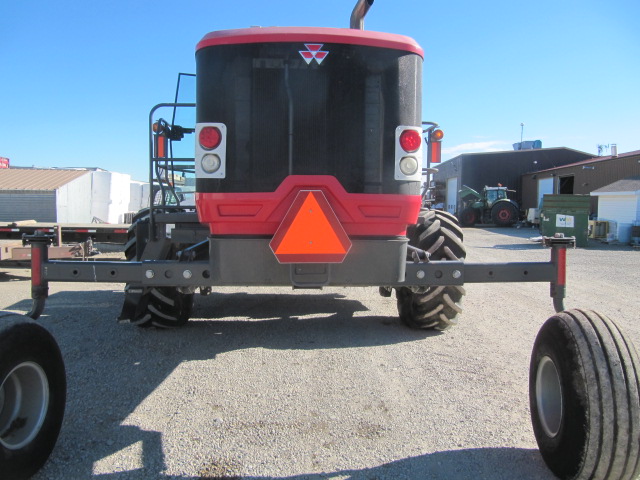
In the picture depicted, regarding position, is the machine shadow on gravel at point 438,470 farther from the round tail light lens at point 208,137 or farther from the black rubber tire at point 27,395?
the round tail light lens at point 208,137

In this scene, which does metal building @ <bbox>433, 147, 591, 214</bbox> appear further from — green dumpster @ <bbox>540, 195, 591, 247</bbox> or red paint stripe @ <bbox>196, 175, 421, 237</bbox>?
red paint stripe @ <bbox>196, 175, 421, 237</bbox>

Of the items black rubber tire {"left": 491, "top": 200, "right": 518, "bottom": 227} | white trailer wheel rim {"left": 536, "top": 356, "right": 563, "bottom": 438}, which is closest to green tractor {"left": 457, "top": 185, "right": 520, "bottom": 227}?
black rubber tire {"left": 491, "top": 200, "right": 518, "bottom": 227}

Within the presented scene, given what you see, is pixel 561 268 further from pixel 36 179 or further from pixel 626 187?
pixel 36 179

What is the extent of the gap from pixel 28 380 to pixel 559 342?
3043 mm

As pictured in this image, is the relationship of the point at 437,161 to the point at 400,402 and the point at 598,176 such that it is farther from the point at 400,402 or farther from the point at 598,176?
the point at 598,176

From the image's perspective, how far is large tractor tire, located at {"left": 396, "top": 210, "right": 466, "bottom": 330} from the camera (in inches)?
195

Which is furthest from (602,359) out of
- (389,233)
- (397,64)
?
(397,64)

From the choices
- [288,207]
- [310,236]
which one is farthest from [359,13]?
[310,236]

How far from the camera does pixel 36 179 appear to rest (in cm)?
1930

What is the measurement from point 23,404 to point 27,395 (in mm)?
50

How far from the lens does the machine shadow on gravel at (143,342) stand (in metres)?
2.98

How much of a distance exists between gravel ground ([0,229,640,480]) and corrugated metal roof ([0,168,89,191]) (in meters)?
13.3

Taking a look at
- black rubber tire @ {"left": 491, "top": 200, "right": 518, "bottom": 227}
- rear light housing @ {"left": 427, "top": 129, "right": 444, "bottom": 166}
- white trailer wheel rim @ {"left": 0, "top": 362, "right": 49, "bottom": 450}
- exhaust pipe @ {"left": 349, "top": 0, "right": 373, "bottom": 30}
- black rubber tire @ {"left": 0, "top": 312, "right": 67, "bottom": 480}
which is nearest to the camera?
black rubber tire @ {"left": 0, "top": 312, "right": 67, "bottom": 480}

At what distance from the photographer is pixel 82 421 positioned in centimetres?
326
